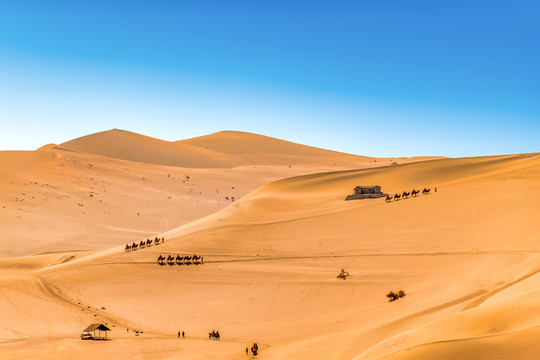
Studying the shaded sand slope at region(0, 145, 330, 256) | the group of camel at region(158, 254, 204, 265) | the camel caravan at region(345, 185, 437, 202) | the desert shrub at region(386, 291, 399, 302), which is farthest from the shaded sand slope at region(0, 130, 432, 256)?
the desert shrub at region(386, 291, 399, 302)

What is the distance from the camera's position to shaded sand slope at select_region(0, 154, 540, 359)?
A: 53.4ft

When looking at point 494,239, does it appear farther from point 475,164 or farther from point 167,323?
point 475,164

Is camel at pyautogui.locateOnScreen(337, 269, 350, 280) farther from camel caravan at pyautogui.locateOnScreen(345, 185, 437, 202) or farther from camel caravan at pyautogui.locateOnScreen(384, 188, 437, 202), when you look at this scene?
camel caravan at pyautogui.locateOnScreen(345, 185, 437, 202)

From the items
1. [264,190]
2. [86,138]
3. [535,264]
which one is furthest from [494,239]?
[86,138]

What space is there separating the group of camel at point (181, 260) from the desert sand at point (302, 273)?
1.10 ft

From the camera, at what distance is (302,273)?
2759 centimetres

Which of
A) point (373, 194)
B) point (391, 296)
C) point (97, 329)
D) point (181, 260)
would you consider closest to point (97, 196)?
point (373, 194)

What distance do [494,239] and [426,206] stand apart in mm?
7872

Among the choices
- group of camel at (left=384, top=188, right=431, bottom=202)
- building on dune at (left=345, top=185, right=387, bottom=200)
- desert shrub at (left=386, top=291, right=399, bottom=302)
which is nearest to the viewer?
desert shrub at (left=386, top=291, right=399, bottom=302)

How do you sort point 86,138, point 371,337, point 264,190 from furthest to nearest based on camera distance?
1. point 86,138
2. point 264,190
3. point 371,337

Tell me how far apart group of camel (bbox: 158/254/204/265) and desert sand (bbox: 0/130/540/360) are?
0.34 m

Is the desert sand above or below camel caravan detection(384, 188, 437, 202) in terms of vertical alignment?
below

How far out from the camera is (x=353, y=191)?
154 feet

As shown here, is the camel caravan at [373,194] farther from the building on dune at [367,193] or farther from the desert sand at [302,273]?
the desert sand at [302,273]
